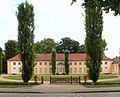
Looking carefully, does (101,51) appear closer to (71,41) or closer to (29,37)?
(29,37)

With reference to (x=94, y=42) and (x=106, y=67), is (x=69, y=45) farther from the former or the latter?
(x=94, y=42)

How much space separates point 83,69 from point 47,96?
129ft

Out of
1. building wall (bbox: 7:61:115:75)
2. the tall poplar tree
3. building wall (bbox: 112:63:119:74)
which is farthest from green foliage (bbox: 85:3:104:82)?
building wall (bbox: 7:61:115:75)

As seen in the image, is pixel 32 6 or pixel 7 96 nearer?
pixel 7 96

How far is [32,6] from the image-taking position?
1877 centimetres

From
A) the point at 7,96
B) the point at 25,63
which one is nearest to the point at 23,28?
the point at 25,63

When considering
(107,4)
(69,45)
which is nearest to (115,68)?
(69,45)

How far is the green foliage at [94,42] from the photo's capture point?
1795 cm

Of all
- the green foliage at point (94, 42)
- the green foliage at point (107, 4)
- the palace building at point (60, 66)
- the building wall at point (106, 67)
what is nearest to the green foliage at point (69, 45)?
the palace building at point (60, 66)

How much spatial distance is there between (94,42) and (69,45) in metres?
50.8

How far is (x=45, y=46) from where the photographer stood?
67.3 m

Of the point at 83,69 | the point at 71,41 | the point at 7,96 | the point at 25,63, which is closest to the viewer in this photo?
the point at 7,96

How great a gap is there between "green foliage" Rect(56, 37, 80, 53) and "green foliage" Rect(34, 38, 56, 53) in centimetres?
319

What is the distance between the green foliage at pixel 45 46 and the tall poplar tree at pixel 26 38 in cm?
4652
